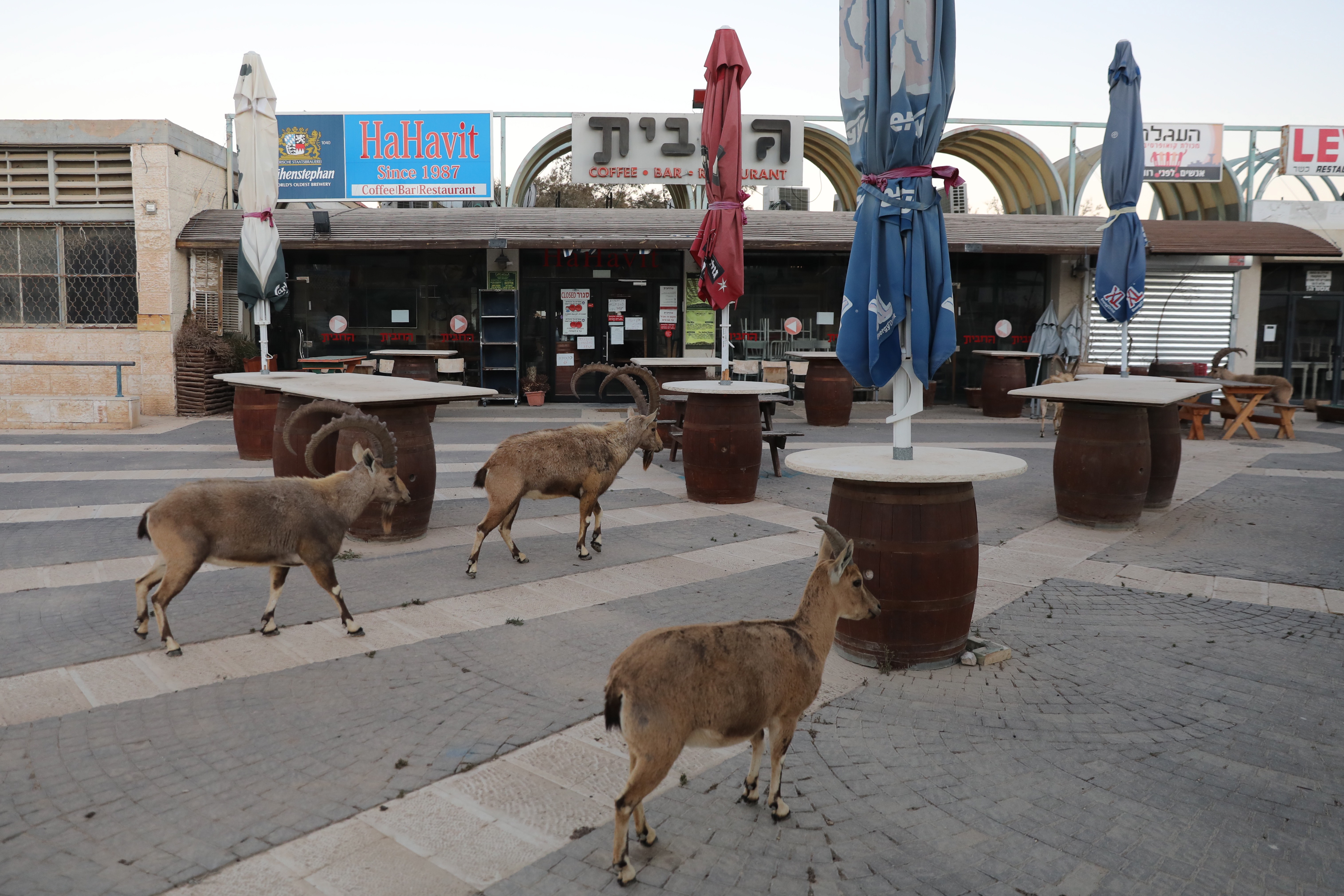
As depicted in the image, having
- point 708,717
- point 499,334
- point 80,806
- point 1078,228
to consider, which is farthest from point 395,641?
point 1078,228

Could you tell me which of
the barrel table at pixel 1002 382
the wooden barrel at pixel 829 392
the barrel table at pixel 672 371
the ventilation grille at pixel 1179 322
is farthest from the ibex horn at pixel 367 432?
the ventilation grille at pixel 1179 322

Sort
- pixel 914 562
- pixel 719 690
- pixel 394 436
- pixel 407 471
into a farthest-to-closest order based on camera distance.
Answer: pixel 407 471 → pixel 394 436 → pixel 914 562 → pixel 719 690

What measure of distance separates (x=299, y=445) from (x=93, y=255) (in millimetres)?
11774

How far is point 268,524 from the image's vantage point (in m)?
5.01

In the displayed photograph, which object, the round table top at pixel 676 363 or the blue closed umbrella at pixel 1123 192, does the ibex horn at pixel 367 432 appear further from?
the blue closed umbrella at pixel 1123 192

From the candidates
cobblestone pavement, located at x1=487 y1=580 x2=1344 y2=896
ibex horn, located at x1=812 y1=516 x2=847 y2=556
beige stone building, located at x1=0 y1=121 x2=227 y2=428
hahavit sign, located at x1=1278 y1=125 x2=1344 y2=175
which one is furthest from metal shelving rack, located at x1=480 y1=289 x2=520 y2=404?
hahavit sign, located at x1=1278 y1=125 x2=1344 y2=175

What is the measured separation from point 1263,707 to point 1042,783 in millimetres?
1575

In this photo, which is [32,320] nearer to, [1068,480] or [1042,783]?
[1068,480]

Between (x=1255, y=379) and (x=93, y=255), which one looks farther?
(x=93, y=255)

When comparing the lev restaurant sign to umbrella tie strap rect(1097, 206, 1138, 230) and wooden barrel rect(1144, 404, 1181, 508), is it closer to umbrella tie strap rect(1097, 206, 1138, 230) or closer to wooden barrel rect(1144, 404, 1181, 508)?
umbrella tie strap rect(1097, 206, 1138, 230)

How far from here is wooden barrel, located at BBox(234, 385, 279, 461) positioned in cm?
1092

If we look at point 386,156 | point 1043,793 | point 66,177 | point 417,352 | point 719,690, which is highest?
point 386,156

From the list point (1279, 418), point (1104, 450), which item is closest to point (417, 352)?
point (1104, 450)

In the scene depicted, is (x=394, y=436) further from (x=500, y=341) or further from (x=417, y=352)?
(x=500, y=341)
